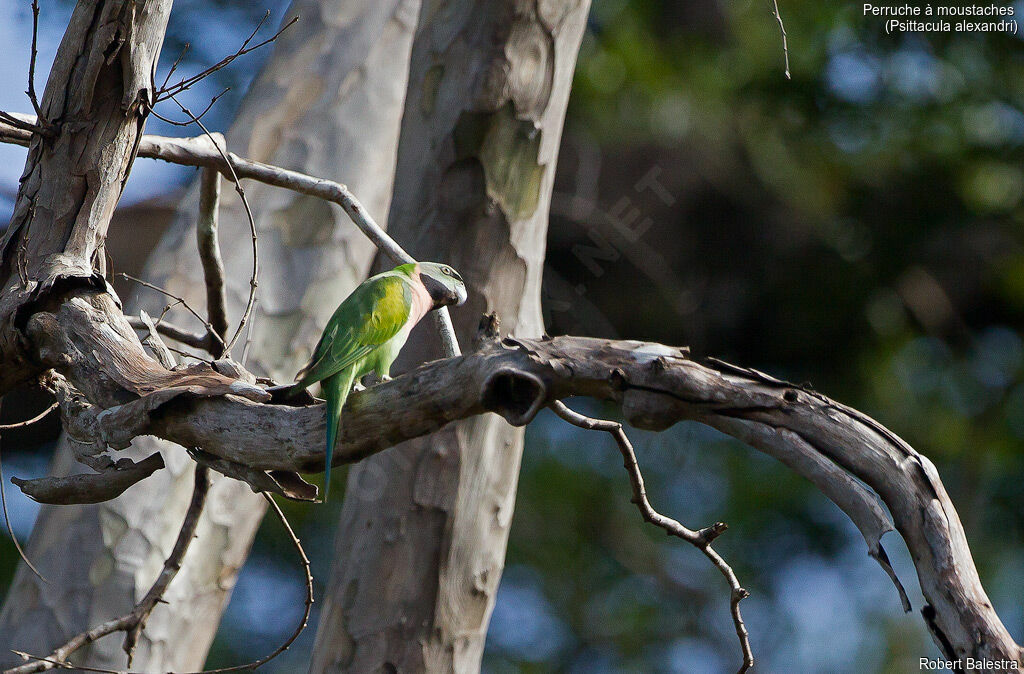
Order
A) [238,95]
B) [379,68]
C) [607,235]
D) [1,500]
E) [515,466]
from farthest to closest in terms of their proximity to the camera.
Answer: [238,95] < [607,235] < [379,68] < [515,466] < [1,500]

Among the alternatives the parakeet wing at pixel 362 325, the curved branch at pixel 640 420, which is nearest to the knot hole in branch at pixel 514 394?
the curved branch at pixel 640 420

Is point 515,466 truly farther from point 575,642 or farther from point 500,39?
point 575,642

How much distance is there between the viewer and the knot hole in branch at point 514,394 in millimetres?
811

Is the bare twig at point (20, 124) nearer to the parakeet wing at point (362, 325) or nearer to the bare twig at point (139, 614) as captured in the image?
the parakeet wing at point (362, 325)

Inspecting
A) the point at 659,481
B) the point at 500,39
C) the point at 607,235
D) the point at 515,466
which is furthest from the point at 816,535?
the point at 500,39

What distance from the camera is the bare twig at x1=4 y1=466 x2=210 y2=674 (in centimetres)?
116

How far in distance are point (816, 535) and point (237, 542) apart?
3129mm

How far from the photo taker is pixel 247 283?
2467mm

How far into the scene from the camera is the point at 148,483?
7.04ft

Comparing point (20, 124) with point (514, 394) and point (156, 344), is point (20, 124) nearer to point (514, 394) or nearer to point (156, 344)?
point (156, 344)

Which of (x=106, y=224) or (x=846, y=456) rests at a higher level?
(x=106, y=224)

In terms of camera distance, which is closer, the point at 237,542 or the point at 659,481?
the point at 237,542

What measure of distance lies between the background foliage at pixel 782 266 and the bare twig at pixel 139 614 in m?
2.05

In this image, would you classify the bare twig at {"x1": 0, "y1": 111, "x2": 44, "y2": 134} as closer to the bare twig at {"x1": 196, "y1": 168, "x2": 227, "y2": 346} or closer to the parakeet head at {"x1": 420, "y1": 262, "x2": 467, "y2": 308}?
the bare twig at {"x1": 196, "y1": 168, "x2": 227, "y2": 346}
